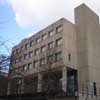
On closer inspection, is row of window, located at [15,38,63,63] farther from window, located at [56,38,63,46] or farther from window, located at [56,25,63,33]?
window, located at [56,25,63,33]

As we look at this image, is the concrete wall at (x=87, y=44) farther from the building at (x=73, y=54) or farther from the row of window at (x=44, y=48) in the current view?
the row of window at (x=44, y=48)

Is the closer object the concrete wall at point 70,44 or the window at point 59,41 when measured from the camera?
the concrete wall at point 70,44

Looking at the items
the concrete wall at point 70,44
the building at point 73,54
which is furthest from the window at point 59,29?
the concrete wall at point 70,44

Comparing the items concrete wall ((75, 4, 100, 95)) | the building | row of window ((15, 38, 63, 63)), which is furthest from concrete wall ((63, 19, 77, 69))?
row of window ((15, 38, 63, 63))

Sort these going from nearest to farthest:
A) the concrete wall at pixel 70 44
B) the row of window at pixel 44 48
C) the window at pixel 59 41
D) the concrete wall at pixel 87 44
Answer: the concrete wall at pixel 87 44 → the concrete wall at pixel 70 44 → the window at pixel 59 41 → the row of window at pixel 44 48

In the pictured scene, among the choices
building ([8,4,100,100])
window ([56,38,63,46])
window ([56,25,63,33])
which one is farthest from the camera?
window ([56,25,63,33])

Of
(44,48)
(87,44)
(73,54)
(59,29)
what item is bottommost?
(73,54)

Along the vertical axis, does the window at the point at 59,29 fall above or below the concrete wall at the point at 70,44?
above

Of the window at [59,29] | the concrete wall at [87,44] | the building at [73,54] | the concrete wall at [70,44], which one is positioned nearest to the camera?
the building at [73,54]

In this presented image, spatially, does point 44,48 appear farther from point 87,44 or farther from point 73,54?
point 87,44

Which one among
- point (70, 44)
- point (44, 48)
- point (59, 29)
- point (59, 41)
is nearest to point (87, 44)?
point (70, 44)

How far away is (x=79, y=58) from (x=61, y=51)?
200 inches

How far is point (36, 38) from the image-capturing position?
44.3 metres

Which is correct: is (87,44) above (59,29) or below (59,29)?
below
